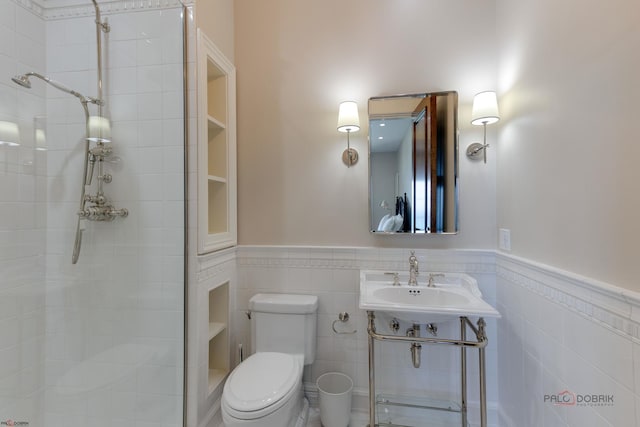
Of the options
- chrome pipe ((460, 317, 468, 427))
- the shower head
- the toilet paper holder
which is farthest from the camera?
the toilet paper holder

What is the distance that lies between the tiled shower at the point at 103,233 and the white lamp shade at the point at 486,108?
1.56m

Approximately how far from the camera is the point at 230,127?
1677 mm

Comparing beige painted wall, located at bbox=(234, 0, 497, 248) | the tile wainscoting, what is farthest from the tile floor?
beige painted wall, located at bbox=(234, 0, 497, 248)

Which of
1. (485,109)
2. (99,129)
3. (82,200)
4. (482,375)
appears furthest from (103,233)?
(485,109)

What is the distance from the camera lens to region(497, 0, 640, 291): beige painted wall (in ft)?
2.52

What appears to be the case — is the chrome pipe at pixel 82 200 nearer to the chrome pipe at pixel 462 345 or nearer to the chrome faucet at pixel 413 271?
the chrome pipe at pixel 462 345

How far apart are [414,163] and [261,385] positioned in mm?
1415

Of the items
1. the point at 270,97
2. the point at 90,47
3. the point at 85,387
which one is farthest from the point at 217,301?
the point at 90,47

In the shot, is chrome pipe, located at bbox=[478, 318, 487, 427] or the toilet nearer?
the toilet

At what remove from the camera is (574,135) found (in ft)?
3.16

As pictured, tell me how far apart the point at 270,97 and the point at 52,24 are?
117 cm

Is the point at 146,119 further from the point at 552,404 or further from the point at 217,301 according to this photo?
the point at 552,404

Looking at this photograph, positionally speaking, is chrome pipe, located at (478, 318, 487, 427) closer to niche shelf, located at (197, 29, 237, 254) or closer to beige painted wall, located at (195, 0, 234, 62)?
niche shelf, located at (197, 29, 237, 254)

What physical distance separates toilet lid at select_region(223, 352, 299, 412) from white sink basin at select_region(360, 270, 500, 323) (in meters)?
0.52
